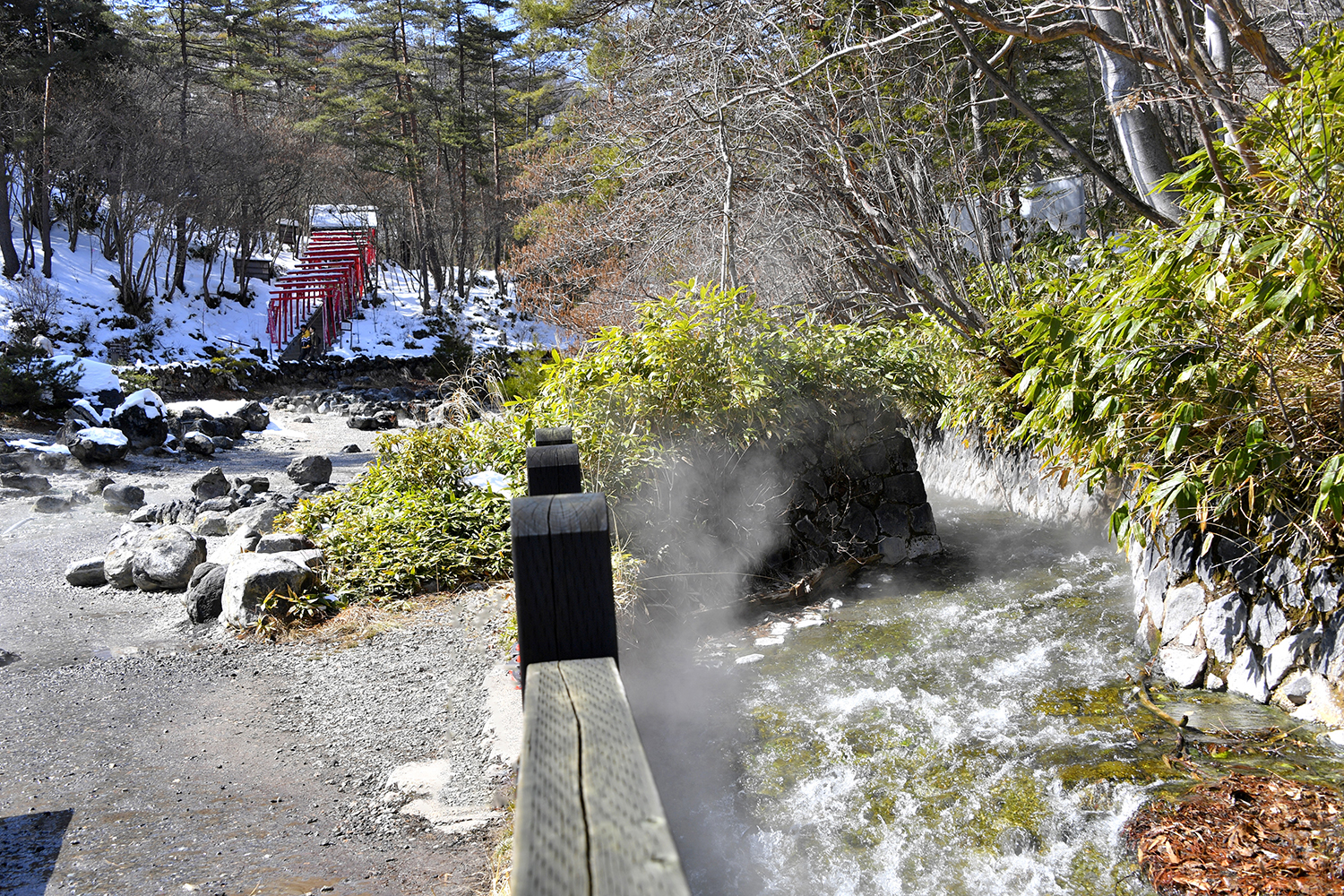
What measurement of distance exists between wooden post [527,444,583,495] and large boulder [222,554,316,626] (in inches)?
187

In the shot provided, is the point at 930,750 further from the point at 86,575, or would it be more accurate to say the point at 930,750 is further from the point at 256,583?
the point at 86,575

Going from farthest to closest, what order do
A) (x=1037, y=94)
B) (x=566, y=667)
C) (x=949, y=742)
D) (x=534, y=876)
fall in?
1. (x=1037, y=94)
2. (x=949, y=742)
3. (x=566, y=667)
4. (x=534, y=876)

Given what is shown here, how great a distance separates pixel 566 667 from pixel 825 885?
2.49 meters

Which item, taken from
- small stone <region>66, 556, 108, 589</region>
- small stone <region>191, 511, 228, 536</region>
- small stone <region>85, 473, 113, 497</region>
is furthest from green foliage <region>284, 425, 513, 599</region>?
small stone <region>85, 473, 113, 497</region>

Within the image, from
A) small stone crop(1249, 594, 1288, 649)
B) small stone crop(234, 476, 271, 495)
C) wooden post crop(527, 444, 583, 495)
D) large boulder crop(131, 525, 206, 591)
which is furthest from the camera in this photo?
small stone crop(234, 476, 271, 495)

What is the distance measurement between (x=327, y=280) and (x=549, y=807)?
31.0 metres

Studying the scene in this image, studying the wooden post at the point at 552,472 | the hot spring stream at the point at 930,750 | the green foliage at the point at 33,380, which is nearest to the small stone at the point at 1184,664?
the hot spring stream at the point at 930,750

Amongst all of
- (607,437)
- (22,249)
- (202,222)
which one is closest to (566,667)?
(607,437)

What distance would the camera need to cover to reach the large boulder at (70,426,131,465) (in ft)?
41.8

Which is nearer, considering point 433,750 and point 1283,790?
point 1283,790

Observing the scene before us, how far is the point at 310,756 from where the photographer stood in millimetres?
4156

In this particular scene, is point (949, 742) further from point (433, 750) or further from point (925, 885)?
point (433, 750)

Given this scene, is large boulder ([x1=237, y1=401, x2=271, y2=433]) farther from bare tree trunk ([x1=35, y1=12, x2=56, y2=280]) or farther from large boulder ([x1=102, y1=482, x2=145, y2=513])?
bare tree trunk ([x1=35, y1=12, x2=56, y2=280])

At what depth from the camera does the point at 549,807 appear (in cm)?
81
